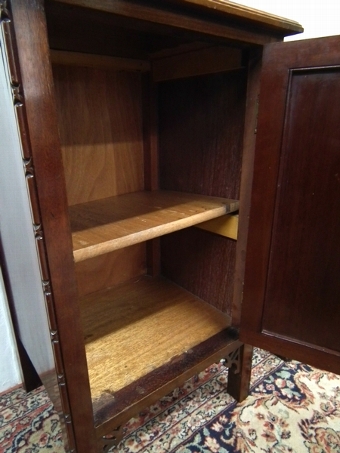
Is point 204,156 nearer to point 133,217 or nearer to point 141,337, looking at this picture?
point 133,217

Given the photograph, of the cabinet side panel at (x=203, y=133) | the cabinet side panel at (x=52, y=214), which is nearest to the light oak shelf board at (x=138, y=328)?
the cabinet side panel at (x=52, y=214)

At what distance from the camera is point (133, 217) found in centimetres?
76

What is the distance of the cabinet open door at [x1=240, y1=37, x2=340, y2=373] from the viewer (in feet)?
1.97

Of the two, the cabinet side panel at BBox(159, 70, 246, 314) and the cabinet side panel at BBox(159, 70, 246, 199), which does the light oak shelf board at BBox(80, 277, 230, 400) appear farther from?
the cabinet side panel at BBox(159, 70, 246, 199)

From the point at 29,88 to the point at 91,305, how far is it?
753 mm

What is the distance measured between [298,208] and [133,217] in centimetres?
38

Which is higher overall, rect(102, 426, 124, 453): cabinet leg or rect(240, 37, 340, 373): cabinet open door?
rect(240, 37, 340, 373): cabinet open door

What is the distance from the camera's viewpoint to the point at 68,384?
1.91 feet

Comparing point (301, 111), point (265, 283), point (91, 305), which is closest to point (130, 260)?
point (91, 305)

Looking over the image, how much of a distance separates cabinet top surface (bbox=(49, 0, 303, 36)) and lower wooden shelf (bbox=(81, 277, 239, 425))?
0.74 meters

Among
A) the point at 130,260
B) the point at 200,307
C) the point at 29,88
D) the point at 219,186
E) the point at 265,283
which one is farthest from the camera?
the point at 130,260

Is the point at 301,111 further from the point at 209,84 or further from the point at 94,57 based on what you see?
the point at 94,57

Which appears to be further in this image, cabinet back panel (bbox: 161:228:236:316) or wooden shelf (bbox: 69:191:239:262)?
cabinet back panel (bbox: 161:228:236:316)

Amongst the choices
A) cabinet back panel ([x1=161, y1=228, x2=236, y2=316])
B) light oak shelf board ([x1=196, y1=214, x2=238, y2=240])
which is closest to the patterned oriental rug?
cabinet back panel ([x1=161, y1=228, x2=236, y2=316])
